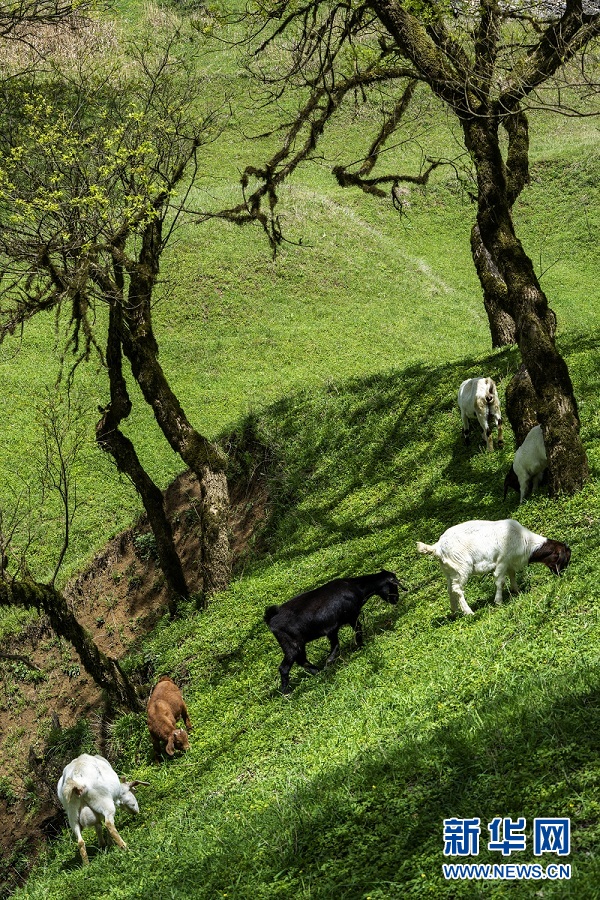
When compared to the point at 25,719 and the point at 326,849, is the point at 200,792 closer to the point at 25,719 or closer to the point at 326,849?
the point at 326,849

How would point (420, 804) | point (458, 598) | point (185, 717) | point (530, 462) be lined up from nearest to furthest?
point (420, 804) < point (458, 598) < point (185, 717) < point (530, 462)

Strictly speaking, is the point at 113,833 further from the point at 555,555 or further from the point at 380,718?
the point at 555,555

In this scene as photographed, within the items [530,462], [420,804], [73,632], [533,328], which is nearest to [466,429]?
[530,462]

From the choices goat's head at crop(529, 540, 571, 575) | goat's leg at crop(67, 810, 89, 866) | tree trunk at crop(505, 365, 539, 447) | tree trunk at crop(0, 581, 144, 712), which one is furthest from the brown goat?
tree trunk at crop(505, 365, 539, 447)

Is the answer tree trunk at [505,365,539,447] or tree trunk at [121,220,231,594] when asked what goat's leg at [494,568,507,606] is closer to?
tree trunk at [505,365,539,447]

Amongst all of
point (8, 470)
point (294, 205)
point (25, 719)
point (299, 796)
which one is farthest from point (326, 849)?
point (294, 205)

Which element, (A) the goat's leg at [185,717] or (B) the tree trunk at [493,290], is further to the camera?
(B) the tree trunk at [493,290]

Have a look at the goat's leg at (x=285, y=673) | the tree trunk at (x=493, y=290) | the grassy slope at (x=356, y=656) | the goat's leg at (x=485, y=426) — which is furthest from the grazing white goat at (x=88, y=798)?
the tree trunk at (x=493, y=290)

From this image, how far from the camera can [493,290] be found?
19203 millimetres

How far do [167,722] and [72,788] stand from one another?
6.97 feet

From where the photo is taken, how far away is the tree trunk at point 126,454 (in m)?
16.7

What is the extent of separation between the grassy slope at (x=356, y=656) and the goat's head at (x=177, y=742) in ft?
0.72

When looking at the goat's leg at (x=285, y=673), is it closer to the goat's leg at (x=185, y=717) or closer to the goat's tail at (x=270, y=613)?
the goat's tail at (x=270, y=613)

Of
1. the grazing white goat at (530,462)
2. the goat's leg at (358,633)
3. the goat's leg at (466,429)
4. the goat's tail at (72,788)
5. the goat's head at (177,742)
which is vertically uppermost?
the goat's leg at (466,429)
